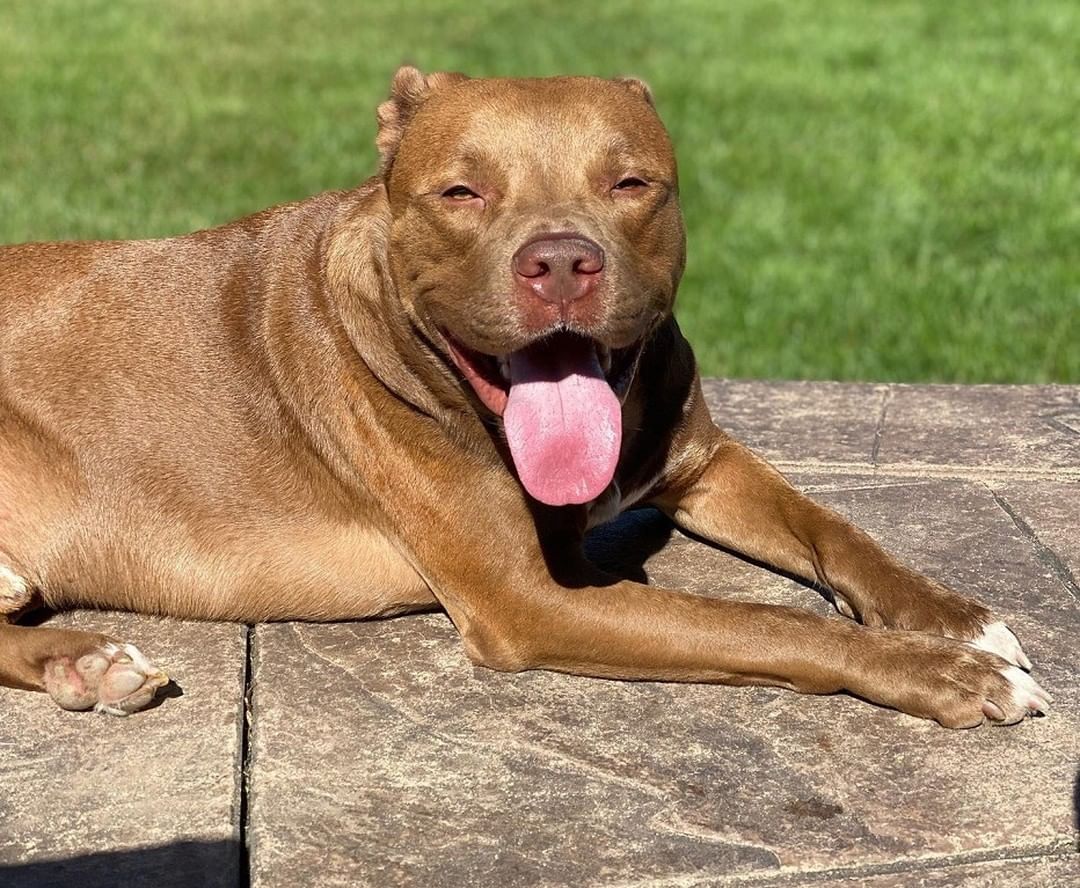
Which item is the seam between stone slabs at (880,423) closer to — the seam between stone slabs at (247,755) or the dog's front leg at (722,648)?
the dog's front leg at (722,648)

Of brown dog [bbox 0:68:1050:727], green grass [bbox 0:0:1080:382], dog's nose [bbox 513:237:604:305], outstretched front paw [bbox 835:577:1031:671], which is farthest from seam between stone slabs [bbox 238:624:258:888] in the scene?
green grass [bbox 0:0:1080:382]

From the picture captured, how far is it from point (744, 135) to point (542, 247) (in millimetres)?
7697

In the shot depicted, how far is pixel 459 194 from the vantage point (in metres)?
4.32

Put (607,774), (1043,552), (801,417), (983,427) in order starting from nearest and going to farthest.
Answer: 1. (607,774)
2. (1043,552)
3. (983,427)
4. (801,417)

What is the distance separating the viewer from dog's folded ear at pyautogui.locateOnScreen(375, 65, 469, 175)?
15.1ft

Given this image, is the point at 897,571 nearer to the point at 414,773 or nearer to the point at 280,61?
the point at 414,773

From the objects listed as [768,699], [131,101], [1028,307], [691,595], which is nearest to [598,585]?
[691,595]

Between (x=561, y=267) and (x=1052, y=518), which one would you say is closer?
(x=561, y=267)

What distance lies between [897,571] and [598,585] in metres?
0.82

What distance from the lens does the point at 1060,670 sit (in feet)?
14.1

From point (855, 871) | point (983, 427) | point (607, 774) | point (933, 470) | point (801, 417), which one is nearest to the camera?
point (855, 871)

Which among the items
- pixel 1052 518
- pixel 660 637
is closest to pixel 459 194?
pixel 660 637

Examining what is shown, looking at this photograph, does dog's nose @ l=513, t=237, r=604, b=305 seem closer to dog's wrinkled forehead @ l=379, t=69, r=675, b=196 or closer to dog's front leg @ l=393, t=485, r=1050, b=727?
dog's wrinkled forehead @ l=379, t=69, r=675, b=196

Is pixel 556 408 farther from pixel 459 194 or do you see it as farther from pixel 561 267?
pixel 459 194
